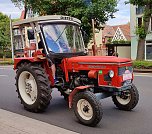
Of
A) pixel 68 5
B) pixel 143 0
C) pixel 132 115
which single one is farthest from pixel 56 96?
pixel 68 5

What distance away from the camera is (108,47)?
3884 cm

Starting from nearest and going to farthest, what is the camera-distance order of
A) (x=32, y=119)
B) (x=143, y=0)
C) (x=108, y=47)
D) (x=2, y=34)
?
(x=32, y=119)
(x=143, y=0)
(x=108, y=47)
(x=2, y=34)

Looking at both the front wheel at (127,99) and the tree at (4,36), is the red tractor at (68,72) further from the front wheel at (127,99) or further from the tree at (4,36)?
A: the tree at (4,36)

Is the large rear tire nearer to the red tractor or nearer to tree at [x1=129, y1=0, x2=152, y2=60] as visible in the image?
the red tractor

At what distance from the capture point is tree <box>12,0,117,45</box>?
30.3 metres

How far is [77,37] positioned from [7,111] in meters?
2.76

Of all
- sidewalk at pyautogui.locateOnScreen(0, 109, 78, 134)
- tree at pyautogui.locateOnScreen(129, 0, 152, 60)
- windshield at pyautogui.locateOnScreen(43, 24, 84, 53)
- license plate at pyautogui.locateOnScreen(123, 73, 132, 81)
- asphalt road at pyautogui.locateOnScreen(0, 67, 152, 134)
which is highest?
tree at pyautogui.locateOnScreen(129, 0, 152, 60)

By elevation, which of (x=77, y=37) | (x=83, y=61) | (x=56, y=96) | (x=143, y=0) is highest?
(x=143, y=0)

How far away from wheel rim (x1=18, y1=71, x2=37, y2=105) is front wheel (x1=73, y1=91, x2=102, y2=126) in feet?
5.22

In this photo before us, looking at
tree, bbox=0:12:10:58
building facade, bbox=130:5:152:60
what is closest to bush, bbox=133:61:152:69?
building facade, bbox=130:5:152:60

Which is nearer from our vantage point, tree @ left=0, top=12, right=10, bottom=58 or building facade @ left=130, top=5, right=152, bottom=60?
building facade @ left=130, top=5, right=152, bottom=60

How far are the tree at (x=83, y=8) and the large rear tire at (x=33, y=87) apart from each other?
21446 millimetres

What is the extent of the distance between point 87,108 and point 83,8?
24.6 metres

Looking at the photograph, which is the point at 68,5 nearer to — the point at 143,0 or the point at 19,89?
the point at 143,0
